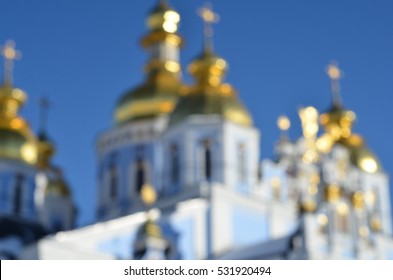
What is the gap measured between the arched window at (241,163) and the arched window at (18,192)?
10.3 feet

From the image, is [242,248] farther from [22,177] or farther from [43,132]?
[43,132]

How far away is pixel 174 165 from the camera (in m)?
12.9

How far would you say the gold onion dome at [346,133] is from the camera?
16109 mm


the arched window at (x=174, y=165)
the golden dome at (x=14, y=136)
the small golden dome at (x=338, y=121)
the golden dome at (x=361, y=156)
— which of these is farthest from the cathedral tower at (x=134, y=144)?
the golden dome at (x=361, y=156)

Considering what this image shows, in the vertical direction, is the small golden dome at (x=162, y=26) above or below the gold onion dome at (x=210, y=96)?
above

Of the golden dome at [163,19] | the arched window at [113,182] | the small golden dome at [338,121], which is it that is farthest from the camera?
the golden dome at [163,19]

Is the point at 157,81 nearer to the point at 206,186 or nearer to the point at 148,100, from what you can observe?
the point at 148,100

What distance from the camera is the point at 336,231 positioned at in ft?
37.3

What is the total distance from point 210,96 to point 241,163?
42.5 inches

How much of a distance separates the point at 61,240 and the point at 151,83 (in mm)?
5803

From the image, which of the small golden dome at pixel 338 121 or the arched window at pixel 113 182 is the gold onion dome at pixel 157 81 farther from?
the small golden dome at pixel 338 121

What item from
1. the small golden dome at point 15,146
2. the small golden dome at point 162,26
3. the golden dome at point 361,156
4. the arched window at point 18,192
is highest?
the small golden dome at point 162,26

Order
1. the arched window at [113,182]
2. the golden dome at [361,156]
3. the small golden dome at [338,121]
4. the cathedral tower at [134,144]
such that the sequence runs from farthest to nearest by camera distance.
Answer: the small golden dome at [338,121], the golden dome at [361,156], the arched window at [113,182], the cathedral tower at [134,144]
